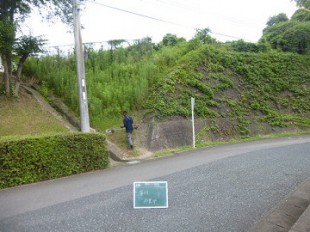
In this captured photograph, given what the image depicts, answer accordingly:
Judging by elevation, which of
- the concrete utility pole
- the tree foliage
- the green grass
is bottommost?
the green grass

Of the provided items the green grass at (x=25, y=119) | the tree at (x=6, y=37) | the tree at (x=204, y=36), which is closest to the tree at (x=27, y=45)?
the tree at (x=6, y=37)

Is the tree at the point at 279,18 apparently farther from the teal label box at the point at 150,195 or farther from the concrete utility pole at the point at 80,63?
the teal label box at the point at 150,195

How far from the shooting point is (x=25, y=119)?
12.4 m

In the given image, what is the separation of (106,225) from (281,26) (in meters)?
33.2

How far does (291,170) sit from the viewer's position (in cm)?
780

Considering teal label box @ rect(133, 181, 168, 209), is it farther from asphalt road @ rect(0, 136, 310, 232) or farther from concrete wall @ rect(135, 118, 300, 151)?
concrete wall @ rect(135, 118, 300, 151)

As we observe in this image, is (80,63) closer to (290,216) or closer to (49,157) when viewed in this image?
(49,157)

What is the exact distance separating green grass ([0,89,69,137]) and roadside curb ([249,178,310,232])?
8830 mm

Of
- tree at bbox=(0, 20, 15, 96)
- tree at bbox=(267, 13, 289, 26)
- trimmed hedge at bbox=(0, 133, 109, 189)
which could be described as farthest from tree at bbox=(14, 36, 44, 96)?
tree at bbox=(267, 13, 289, 26)

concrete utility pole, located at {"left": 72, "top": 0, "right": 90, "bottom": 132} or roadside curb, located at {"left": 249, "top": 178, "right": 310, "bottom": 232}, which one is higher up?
concrete utility pole, located at {"left": 72, "top": 0, "right": 90, "bottom": 132}

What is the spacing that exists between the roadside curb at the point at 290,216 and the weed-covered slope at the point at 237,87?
949 centimetres

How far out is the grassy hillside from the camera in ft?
49.6

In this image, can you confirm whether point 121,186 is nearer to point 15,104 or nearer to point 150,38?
point 15,104

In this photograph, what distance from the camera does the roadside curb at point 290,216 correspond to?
13.7ft
